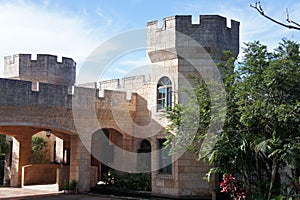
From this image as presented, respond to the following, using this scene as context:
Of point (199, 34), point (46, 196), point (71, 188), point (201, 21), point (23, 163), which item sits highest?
point (201, 21)

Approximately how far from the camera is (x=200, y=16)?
12.2m

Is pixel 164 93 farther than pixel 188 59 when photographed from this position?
Yes

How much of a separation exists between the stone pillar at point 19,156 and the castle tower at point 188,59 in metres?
7.64

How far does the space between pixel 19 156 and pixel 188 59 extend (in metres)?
10.0

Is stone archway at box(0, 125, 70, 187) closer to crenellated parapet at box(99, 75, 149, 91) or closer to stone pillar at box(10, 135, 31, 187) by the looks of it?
stone pillar at box(10, 135, 31, 187)

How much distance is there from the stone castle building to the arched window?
37 millimetres

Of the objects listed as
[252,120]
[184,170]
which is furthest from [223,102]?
[184,170]

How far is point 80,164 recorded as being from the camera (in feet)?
45.1

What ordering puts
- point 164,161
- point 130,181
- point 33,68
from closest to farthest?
point 164,161, point 130,181, point 33,68

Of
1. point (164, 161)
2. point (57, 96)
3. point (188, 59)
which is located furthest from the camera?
point (57, 96)

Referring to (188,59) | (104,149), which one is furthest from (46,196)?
(188,59)

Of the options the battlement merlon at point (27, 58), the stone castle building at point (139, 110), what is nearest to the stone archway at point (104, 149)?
the stone castle building at point (139, 110)

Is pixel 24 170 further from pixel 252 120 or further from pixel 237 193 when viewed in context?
pixel 252 120

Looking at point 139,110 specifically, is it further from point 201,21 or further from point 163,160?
point 201,21
